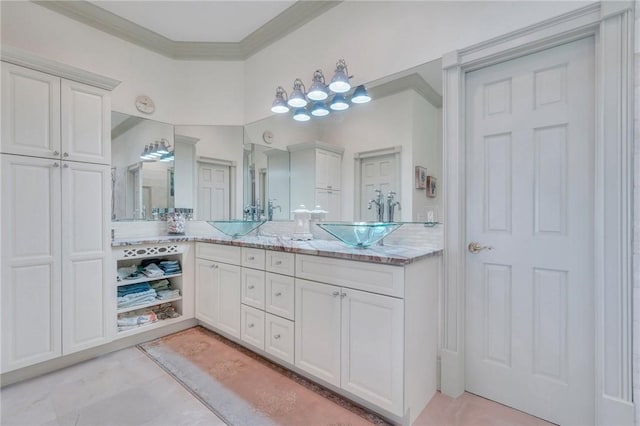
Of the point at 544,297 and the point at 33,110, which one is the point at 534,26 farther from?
the point at 33,110

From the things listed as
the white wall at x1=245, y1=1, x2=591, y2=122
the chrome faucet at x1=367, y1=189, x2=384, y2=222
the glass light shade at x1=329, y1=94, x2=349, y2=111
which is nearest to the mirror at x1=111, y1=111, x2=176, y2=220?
the white wall at x1=245, y1=1, x2=591, y2=122

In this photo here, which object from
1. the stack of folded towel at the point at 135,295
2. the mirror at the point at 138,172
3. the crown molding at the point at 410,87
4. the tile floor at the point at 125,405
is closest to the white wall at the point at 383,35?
the crown molding at the point at 410,87

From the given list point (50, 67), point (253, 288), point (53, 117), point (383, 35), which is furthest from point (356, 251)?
point (50, 67)

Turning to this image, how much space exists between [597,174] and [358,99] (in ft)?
4.91

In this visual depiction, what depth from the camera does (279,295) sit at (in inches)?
83.4

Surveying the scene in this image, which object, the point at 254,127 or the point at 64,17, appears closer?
the point at 64,17

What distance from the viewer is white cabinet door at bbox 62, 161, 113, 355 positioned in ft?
7.03

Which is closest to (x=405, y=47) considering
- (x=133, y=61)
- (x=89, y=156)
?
(x=89, y=156)

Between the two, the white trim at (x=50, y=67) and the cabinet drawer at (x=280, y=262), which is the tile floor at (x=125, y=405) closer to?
the cabinet drawer at (x=280, y=262)

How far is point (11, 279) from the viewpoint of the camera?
1921mm

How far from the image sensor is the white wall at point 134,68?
2.37m

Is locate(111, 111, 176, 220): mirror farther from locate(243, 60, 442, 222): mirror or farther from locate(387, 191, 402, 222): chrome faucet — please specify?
locate(387, 191, 402, 222): chrome faucet

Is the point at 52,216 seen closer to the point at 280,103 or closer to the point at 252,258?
the point at 252,258

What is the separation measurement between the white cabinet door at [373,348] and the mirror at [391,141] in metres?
0.71
